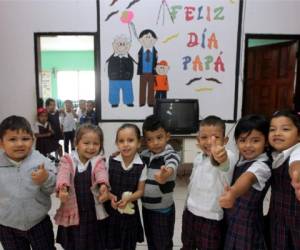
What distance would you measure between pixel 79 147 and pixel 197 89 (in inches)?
95.5

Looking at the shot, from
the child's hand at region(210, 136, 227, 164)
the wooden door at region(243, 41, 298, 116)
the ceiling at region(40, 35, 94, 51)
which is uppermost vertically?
the ceiling at region(40, 35, 94, 51)

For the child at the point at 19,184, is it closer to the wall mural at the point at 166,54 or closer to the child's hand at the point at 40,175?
the child's hand at the point at 40,175

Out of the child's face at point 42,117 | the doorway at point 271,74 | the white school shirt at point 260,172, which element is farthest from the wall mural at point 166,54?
the white school shirt at point 260,172

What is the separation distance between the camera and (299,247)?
109 centimetres

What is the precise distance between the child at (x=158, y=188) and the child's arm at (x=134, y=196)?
0.18 ft

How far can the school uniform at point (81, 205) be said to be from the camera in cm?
127

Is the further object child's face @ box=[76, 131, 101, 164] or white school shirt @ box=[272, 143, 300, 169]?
child's face @ box=[76, 131, 101, 164]

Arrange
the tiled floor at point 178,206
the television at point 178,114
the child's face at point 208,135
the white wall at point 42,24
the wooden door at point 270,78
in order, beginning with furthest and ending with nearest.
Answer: the wooden door at point 270,78 → the white wall at point 42,24 → the television at point 178,114 → the tiled floor at point 178,206 → the child's face at point 208,135

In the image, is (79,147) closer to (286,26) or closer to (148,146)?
(148,146)

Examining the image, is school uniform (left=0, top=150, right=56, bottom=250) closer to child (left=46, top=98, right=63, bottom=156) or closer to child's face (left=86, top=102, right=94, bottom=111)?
child (left=46, top=98, right=63, bottom=156)

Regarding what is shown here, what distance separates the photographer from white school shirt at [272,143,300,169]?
102 centimetres

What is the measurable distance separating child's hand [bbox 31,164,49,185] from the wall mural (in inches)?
90.9

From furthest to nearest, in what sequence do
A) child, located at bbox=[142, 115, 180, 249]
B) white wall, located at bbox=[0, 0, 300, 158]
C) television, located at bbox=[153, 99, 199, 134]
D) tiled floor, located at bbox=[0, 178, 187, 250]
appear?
white wall, located at bbox=[0, 0, 300, 158] → television, located at bbox=[153, 99, 199, 134] → tiled floor, located at bbox=[0, 178, 187, 250] → child, located at bbox=[142, 115, 180, 249]

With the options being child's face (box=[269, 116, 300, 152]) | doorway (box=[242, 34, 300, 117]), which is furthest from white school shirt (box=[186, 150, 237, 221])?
doorway (box=[242, 34, 300, 117])
